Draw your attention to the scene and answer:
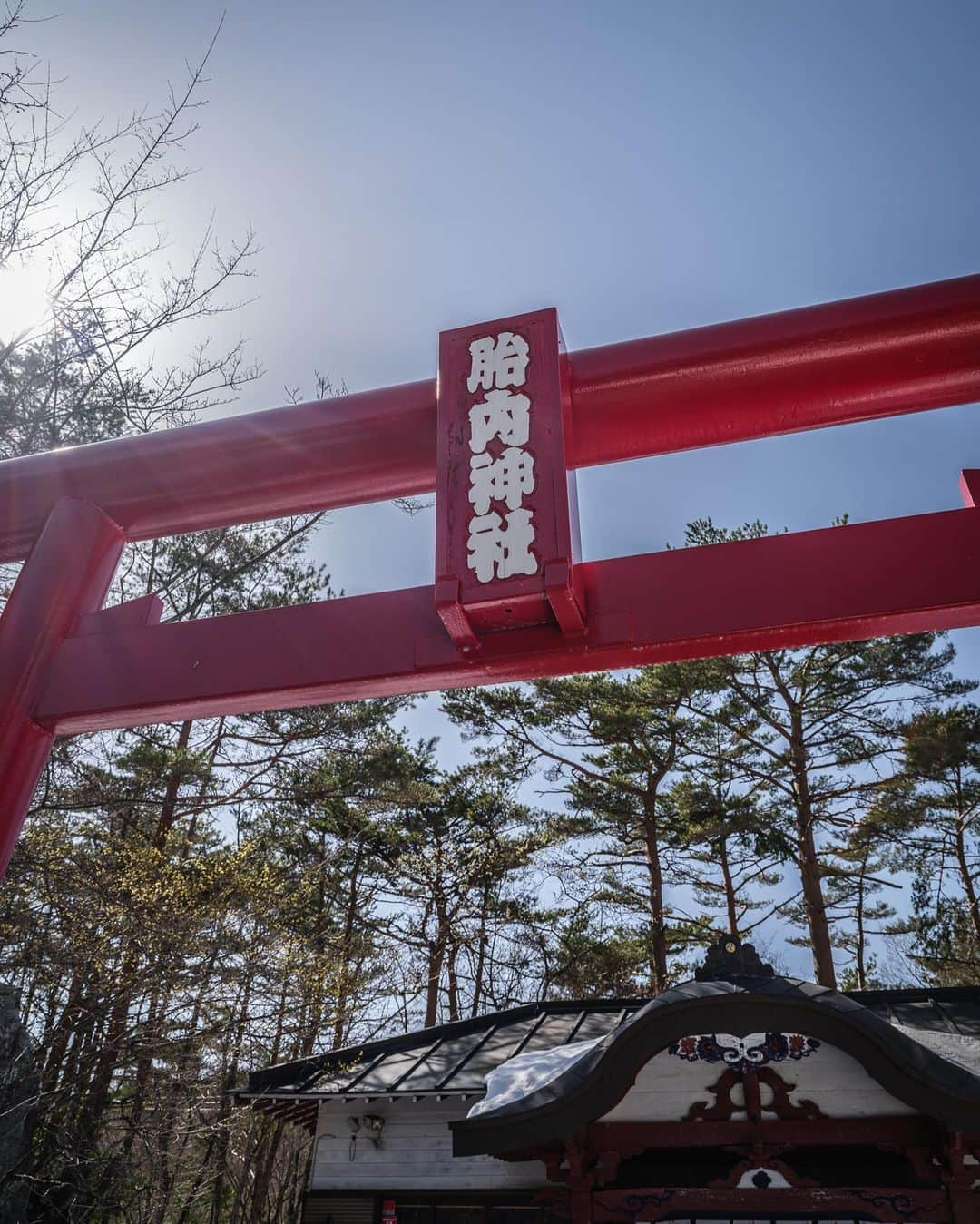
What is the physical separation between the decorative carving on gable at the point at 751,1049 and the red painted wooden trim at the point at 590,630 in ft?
11.3

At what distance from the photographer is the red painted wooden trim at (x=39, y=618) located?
112 inches

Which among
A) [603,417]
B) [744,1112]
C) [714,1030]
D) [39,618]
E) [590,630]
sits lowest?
[744,1112]

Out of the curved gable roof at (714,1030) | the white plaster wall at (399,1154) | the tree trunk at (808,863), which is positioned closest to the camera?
the curved gable roof at (714,1030)

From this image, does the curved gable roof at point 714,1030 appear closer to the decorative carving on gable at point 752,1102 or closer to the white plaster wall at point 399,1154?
the decorative carving on gable at point 752,1102

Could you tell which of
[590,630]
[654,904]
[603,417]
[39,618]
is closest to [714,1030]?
[590,630]

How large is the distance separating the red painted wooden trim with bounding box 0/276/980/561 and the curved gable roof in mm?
2860

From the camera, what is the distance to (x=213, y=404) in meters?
5.95

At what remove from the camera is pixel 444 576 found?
7.87 ft

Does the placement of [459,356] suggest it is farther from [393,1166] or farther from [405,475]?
[393,1166]

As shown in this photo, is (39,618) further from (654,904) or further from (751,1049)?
(654,904)

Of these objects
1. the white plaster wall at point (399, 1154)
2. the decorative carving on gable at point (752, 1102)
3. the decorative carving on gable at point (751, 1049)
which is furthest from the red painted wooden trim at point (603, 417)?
the white plaster wall at point (399, 1154)

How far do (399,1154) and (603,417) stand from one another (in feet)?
24.0

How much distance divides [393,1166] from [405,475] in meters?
6.97

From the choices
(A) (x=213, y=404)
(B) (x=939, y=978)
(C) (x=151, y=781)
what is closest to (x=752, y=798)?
(B) (x=939, y=978)
